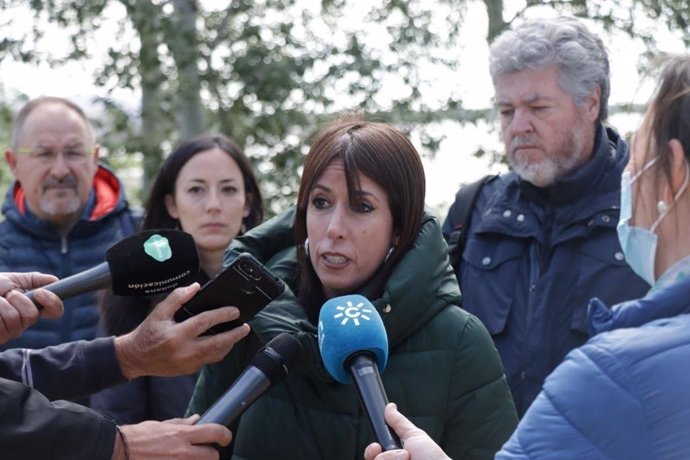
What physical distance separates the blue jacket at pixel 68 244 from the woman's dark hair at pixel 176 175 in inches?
15.9

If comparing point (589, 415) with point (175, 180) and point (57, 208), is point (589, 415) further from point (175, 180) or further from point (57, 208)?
point (57, 208)

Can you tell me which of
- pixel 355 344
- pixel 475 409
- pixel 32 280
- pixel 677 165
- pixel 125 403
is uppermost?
pixel 677 165

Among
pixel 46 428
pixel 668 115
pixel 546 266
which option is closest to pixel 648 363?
pixel 668 115

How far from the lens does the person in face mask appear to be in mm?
2100

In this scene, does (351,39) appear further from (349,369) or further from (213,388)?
(349,369)

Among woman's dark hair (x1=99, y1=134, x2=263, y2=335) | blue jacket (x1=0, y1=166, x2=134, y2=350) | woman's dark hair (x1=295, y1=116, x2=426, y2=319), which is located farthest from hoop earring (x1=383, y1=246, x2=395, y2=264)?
→ blue jacket (x1=0, y1=166, x2=134, y2=350)

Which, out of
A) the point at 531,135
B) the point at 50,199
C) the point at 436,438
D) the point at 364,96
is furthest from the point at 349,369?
the point at 364,96

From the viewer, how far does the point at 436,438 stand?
3.23 m

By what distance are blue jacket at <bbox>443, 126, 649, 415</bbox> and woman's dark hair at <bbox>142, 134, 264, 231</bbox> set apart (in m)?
1.19

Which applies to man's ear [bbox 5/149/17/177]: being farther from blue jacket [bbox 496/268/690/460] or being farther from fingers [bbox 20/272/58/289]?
blue jacket [bbox 496/268/690/460]

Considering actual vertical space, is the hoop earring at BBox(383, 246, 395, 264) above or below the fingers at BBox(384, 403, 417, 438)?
above

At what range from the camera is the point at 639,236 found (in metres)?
2.49

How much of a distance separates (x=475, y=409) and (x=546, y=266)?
1125 millimetres

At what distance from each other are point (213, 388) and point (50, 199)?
2.29 metres
